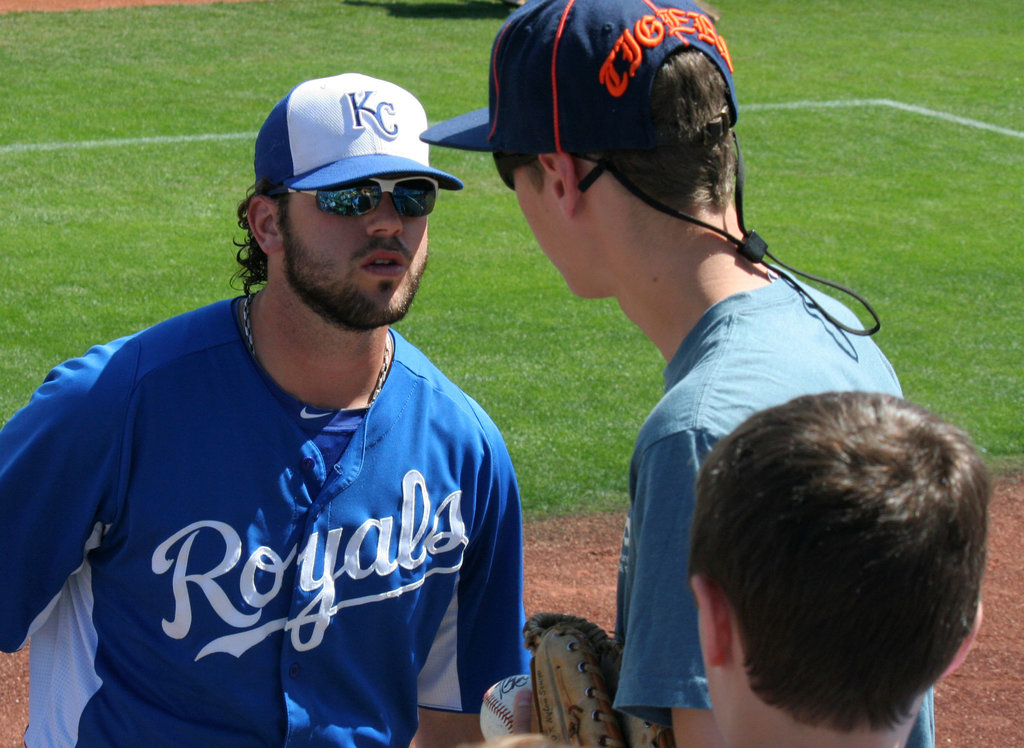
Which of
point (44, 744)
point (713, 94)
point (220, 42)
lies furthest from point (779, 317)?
point (220, 42)

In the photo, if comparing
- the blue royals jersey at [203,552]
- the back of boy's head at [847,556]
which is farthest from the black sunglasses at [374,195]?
the back of boy's head at [847,556]

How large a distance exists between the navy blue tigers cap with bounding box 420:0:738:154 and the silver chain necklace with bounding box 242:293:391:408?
2.74 feet

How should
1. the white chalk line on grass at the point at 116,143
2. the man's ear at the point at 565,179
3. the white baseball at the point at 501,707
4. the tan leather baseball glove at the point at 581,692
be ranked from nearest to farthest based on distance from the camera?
the tan leather baseball glove at the point at 581,692, the man's ear at the point at 565,179, the white baseball at the point at 501,707, the white chalk line on grass at the point at 116,143

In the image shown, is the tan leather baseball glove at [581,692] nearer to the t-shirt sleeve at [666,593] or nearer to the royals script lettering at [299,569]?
the t-shirt sleeve at [666,593]

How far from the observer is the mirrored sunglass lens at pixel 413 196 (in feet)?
8.86

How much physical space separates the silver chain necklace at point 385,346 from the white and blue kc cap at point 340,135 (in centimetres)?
28

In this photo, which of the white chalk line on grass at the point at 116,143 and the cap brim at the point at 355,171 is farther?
the white chalk line on grass at the point at 116,143

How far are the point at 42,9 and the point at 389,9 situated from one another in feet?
17.9

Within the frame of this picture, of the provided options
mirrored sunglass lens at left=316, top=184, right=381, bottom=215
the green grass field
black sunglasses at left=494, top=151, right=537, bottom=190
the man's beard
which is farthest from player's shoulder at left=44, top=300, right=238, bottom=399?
the green grass field

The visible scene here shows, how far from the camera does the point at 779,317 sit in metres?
1.77

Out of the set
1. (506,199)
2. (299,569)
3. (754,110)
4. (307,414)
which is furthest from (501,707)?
(754,110)

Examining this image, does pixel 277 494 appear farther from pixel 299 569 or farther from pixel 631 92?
pixel 631 92

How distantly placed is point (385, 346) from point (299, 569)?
1.88 feet

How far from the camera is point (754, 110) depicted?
A: 49.2 ft
